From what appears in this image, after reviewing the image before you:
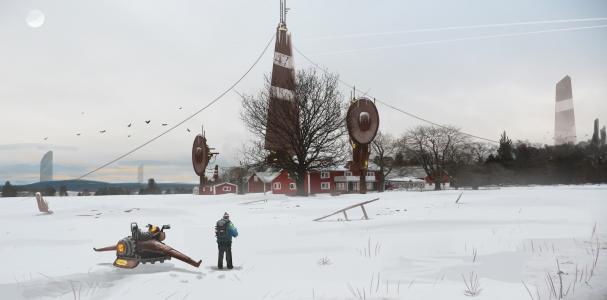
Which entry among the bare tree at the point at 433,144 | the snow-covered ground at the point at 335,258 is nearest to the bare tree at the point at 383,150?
the bare tree at the point at 433,144

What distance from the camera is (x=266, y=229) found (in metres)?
17.7

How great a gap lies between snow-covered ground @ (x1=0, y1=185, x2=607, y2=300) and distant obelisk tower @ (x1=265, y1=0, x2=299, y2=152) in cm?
1762

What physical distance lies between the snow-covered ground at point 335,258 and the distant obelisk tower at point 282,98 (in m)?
17.6

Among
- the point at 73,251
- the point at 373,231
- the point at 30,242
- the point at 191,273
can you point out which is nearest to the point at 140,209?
the point at 30,242

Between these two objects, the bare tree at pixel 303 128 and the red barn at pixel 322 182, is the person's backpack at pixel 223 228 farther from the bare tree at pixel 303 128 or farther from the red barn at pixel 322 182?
the red barn at pixel 322 182

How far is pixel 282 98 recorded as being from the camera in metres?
39.7

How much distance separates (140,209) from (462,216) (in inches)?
694

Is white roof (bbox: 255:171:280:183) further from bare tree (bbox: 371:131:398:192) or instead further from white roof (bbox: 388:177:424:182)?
white roof (bbox: 388:177:424:182)

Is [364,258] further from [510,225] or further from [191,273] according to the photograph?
[510,225]

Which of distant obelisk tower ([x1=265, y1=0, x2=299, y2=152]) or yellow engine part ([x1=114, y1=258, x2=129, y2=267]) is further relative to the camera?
distant obelisk tower ([x1=265, y1=0, x2=299, y2=152])

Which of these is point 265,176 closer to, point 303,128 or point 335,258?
point 303,128

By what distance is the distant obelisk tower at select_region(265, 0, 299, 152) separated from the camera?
38.9 meters

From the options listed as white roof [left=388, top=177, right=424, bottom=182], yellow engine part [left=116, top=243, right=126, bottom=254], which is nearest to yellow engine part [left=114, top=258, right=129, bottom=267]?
yellow engine part [left=116, top=243, right=126, bottom=254]

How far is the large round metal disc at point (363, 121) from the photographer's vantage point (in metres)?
34.5
